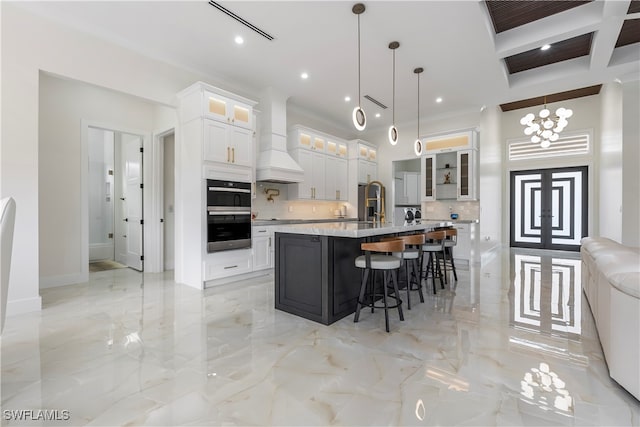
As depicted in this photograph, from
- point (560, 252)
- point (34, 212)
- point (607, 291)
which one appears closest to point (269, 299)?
point (34, 212)

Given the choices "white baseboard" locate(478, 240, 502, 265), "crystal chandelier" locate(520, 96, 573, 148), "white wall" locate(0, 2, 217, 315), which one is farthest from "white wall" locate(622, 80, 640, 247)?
"white wall" locate(0, 2, 217, 315)

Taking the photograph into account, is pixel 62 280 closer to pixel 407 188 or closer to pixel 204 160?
pixel 204 160

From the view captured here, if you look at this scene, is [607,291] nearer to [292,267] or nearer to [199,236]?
[292,267]

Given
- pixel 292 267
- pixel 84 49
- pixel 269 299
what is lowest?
pixel 269 299

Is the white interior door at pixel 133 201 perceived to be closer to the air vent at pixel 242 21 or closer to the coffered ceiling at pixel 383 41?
the coffered ceiling at pixel 383 41

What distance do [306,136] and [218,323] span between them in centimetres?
440

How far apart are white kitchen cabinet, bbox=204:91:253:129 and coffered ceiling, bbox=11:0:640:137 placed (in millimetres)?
575

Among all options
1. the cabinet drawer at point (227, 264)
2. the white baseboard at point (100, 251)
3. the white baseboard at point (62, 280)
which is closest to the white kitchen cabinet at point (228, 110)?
the cabinet drawer at point (227, 264)

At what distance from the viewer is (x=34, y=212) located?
129 inches

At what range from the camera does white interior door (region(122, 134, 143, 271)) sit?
5.45 m

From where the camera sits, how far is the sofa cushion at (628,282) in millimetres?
1726

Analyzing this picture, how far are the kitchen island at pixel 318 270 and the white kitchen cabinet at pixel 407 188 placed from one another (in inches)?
167

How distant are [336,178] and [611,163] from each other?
5386mm

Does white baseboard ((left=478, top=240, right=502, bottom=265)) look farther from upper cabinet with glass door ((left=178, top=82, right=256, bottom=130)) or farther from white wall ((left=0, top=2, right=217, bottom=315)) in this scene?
white wall ((left=0, top=2, right=217, bottom=315))
